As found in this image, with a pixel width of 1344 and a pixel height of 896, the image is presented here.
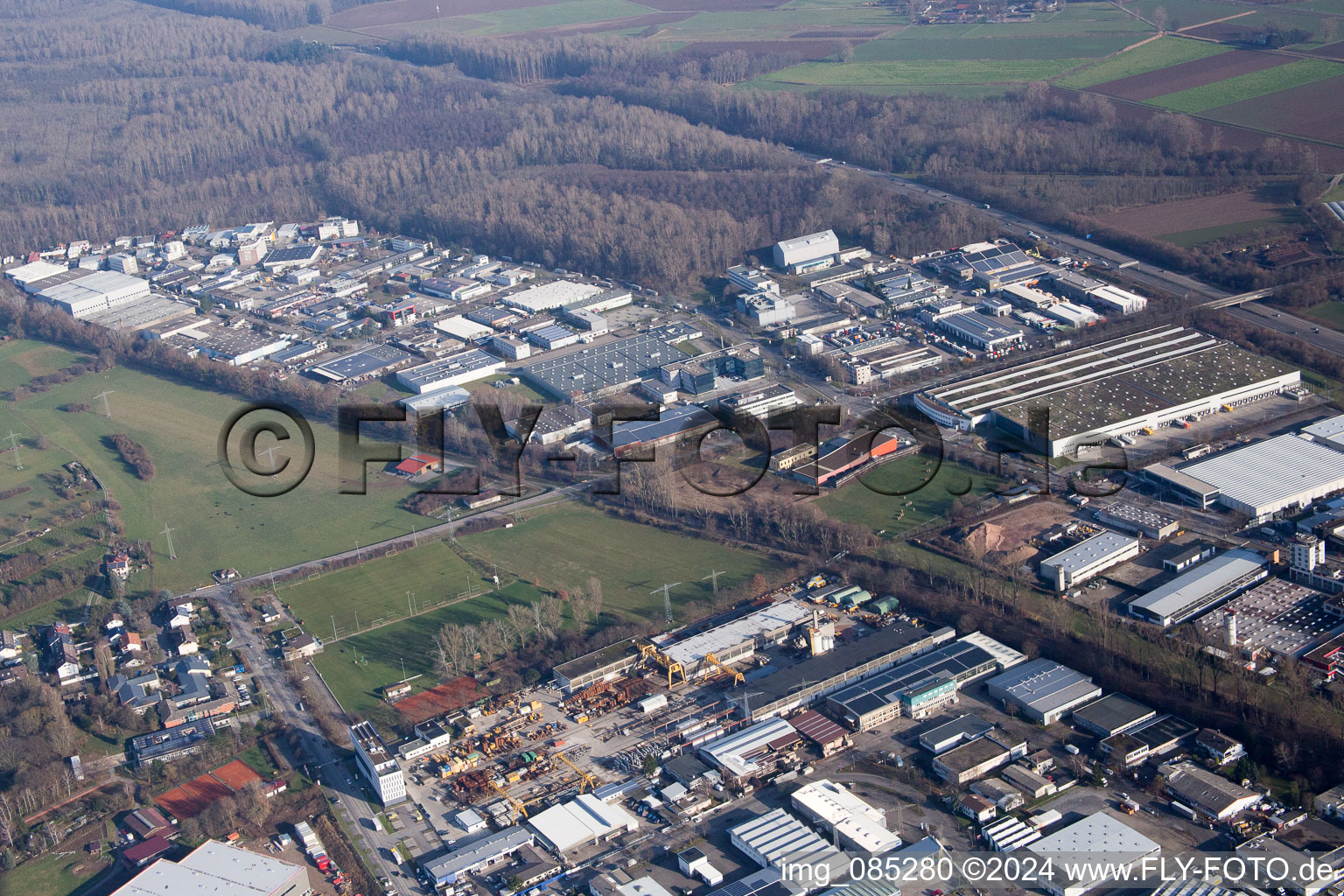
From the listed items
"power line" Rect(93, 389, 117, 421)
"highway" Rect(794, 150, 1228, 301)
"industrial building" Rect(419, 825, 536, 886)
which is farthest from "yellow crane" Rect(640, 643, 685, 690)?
"highway" Rect(794, 150, 1228, 301)

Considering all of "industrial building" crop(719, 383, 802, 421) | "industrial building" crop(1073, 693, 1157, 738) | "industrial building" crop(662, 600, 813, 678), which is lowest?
"industrial building" crop(1073, 693, 1157, 738)

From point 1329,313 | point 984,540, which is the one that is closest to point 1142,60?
point 1329,313

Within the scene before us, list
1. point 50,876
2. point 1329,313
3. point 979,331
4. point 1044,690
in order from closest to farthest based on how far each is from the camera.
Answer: point 50,876 < point 1044,690 < point 1329,313 < point 979,331

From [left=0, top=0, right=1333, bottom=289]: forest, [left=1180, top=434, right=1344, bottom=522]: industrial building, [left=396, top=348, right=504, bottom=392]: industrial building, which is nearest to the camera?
[left=1180, top=434, right=1344, bottom=522]: industrial building

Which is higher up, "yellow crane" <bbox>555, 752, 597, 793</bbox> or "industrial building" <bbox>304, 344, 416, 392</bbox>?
"industrial building" <bbox>304, 344, 416, 392</bbox>

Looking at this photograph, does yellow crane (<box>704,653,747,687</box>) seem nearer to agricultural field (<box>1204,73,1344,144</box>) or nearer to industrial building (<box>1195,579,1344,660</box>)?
industrial building (<box>1195,579,1344,660</box>)

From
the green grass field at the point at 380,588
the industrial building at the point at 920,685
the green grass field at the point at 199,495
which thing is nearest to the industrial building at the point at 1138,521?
the industrial building at the point at 920,685

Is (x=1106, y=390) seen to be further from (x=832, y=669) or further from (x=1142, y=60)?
(x=1142, y=60)
